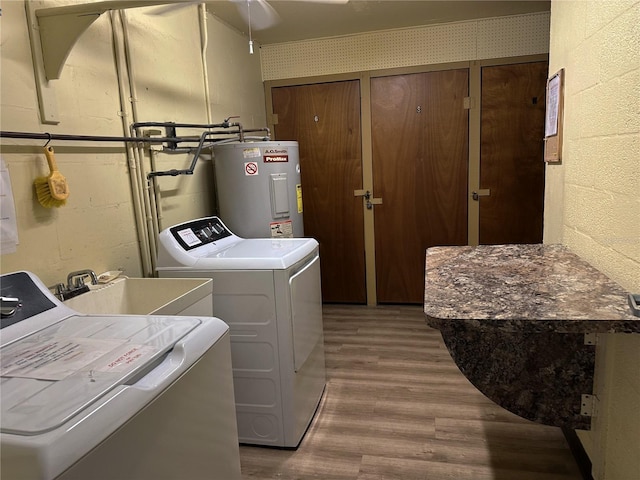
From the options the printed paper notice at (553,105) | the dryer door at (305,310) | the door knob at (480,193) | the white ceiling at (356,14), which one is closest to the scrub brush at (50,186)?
the dryer door at (305,310)

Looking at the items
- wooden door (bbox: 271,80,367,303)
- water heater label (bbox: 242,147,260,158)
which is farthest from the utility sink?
wooden door (bbox: 271,80,367,303)

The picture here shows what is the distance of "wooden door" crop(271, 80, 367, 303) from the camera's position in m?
4.02

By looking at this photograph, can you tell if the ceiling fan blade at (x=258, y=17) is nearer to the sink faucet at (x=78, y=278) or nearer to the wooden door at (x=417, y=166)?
the wooden door at (x=417, y=166)

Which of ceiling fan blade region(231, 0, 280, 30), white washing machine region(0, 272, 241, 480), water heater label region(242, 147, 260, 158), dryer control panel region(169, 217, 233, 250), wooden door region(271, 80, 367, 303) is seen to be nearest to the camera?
A: white washing machine region(0, 272, 241, 480)

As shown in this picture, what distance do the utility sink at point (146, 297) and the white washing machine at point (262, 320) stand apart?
0.71ft

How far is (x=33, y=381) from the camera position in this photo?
95 centimetres

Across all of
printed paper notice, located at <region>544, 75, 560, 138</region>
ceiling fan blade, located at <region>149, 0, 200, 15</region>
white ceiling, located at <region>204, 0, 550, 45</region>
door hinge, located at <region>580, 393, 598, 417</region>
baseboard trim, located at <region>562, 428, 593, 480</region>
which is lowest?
baseboard trim, located at <region>562, 428, 593, 480</region>

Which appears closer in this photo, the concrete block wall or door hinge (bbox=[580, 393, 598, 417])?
the concrete block wall

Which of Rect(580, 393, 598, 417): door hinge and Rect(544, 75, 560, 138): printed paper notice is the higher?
Rect(544, 75, 560, 138): printed paper notice

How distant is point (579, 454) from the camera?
6.47 feet

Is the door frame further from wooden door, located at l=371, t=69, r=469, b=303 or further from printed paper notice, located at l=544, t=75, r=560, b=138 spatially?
printed paper notice, located at l=544, t=75, r=560, b=138

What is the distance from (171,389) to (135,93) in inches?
68.0

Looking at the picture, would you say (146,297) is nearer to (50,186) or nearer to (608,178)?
(50,186)

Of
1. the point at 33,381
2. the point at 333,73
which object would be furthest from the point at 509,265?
the point at 333,73
